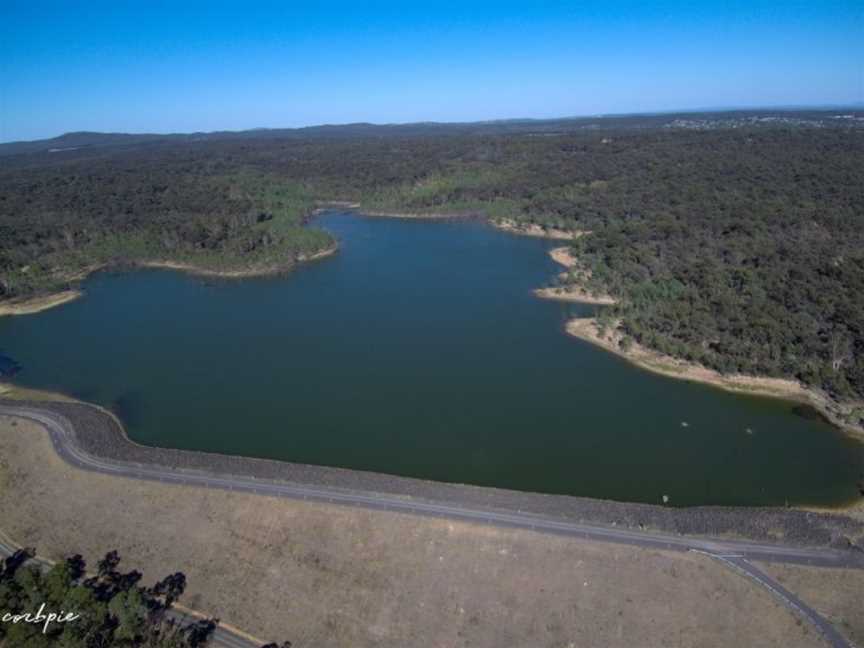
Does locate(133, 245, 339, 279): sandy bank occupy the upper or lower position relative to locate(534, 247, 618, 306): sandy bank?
upper

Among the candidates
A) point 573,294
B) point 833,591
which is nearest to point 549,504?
point 833,591

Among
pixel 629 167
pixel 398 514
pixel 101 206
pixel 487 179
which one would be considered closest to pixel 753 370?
pixel 398 514

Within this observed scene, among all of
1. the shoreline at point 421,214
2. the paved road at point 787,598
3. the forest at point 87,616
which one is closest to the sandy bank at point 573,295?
the paved road at point 787,598

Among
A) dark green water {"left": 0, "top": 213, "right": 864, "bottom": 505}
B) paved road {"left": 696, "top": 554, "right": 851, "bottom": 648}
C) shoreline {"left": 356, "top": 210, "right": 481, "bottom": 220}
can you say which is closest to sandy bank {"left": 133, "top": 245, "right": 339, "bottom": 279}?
dark green water {"left": 0, "top": 213, "right": 864, "bottom": 505}

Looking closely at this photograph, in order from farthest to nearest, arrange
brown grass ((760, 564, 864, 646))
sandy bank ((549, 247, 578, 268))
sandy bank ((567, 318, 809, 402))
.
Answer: sandy bank ((549, 247, 578, 268)), sandy bank ((567, 318, 809, 402)), brown grass ((760, 564, 864, 646))

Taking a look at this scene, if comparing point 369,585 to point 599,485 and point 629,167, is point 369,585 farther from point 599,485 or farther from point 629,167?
point 629,167

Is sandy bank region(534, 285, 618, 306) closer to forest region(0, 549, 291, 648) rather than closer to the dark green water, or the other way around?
the dark green water
